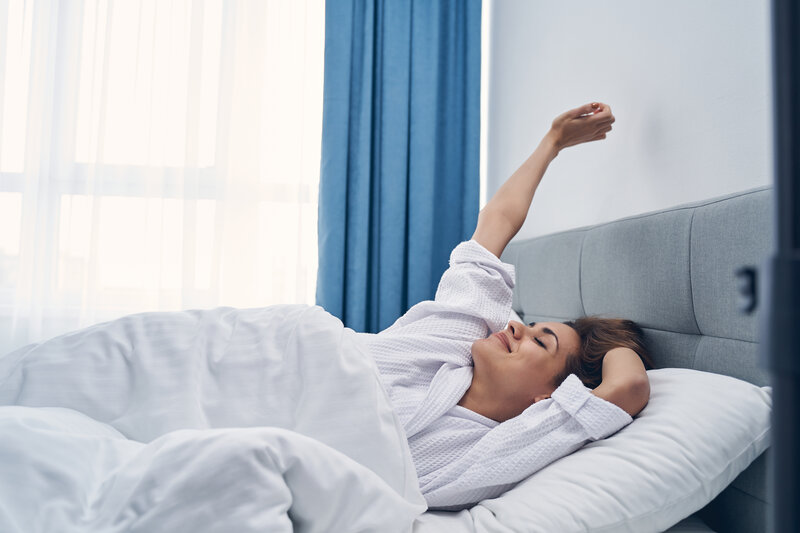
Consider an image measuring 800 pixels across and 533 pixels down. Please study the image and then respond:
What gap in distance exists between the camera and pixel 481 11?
2.65 metres

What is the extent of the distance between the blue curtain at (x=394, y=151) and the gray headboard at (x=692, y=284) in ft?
3.82

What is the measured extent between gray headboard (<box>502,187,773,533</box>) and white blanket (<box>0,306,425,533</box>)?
51 centimetres

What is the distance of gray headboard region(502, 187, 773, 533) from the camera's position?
2.81 ft

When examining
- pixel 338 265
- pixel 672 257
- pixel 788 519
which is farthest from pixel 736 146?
pixel 338 265

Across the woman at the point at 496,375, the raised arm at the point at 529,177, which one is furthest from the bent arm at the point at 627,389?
the raised arm at the point at 529,177

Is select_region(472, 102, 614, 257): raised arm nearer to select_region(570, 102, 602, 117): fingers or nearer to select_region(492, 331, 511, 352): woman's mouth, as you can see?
select_region(570, 102, 602, 117): fingers

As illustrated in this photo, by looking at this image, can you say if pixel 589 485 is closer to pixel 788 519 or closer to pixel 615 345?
pixel 615 345

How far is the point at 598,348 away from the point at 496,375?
21cm

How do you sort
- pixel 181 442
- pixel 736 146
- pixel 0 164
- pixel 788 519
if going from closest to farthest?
pixel 788 519 < pixel 181 442 < pixel 736 146 < pixel 0 164

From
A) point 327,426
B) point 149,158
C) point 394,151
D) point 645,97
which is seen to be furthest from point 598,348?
point 149,158

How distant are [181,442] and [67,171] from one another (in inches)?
90.9

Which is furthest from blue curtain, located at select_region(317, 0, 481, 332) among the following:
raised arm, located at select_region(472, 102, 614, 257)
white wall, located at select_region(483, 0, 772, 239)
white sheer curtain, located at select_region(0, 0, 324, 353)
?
raised arm, located at select_region(472, 102, 614, 257)

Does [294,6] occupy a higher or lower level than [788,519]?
higher

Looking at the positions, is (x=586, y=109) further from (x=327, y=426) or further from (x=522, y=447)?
(x=327, y=426)
